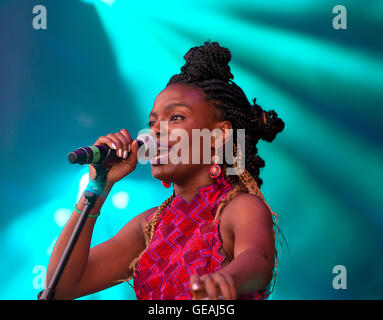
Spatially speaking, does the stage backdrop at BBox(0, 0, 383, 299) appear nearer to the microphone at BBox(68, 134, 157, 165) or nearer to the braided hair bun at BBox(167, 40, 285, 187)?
the braided hair bun at BBox(167, 40, 285, 187)

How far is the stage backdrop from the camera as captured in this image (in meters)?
2.35

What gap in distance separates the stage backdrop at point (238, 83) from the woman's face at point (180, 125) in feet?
2.52

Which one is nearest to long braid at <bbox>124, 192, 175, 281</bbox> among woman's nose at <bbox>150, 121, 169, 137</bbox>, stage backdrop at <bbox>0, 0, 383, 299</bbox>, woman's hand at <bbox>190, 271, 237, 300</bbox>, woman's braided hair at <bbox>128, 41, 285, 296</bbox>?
woman's braided hair at <bbox>128, 41, 285, 296</bbox>

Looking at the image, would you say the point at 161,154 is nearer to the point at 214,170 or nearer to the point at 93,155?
the point at 214,170

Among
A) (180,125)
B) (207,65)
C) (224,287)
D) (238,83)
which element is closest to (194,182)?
(180,125)

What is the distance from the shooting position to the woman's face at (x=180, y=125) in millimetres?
1692

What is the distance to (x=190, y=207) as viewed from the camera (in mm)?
1699

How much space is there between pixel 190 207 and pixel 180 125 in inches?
11.7

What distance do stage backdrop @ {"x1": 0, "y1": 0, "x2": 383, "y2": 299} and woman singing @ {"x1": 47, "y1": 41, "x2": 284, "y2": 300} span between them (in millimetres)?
637

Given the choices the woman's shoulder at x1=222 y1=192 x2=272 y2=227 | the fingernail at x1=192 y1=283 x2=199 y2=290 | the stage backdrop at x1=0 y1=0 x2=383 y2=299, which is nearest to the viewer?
the fingernail at x1=192 y1=283 x2=199 y2=290

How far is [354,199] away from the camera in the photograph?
2.35 metres

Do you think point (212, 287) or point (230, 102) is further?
point (230, 102)
